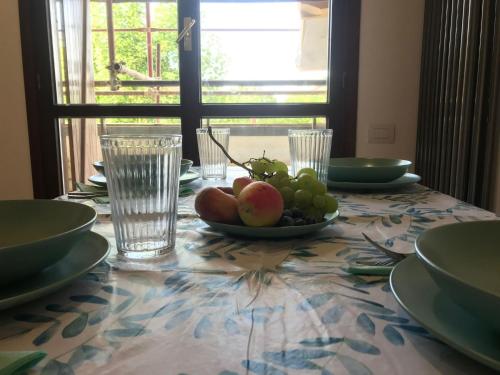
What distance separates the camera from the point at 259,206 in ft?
1.99

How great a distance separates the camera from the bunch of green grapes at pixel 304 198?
2.19ft

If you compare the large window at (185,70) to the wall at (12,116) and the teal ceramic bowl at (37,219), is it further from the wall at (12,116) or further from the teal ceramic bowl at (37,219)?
the teal ceramic bowl at (37,219)

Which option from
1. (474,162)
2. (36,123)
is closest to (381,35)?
(474,162)

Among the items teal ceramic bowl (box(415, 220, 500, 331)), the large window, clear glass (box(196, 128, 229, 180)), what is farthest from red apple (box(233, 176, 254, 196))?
the large window

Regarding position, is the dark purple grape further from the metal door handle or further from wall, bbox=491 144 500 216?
the metal door handle

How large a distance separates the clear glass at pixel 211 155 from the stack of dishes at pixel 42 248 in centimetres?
70

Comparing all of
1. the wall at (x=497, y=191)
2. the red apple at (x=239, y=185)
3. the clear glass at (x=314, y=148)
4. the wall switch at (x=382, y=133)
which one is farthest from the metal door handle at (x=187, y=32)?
the red apple at (x=239, y=185)

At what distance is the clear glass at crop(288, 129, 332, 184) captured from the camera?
3.16 ft

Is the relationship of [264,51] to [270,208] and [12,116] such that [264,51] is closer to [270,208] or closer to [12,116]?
[12,116]

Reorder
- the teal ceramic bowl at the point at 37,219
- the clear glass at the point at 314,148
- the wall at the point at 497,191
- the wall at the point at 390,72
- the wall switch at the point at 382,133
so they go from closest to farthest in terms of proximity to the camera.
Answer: the teal ceramic bowl at the point at 37,219, the clear glass at the point at 314,148, the wall at the point at 497,191, the wall at the point at 390,72, the wall switch at the point at 382,133

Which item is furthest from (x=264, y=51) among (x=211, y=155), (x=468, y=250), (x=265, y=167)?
(x=468, y=250)

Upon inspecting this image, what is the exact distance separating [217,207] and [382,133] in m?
1.71

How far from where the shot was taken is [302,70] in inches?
88.5

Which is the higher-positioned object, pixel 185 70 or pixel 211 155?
pixel 185 70
